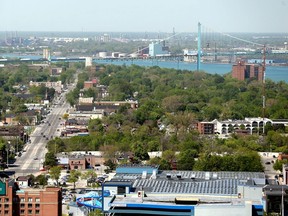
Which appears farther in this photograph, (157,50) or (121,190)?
(157,50)

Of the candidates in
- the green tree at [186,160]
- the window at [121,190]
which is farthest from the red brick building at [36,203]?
the green tree at [186,160]

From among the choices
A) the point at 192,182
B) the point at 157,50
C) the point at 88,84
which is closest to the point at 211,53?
the point at 157,50

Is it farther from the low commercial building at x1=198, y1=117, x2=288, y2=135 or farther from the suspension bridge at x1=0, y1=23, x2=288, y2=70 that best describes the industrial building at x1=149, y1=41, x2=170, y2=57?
the low commercial building at x1=198, y1=117, x2=288, y2=135

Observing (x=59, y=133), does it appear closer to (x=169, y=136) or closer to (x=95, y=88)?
(x=169, y=136)

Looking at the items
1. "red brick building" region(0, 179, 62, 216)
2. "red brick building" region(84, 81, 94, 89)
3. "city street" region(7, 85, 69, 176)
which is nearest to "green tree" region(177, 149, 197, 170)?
"city street" region(7, 85, 69, 176)

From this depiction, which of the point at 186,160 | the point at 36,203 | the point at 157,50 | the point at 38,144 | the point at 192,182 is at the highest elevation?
the point at 192,182

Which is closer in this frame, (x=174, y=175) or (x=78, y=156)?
(x=174, y=175)

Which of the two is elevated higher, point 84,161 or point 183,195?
point 183,195

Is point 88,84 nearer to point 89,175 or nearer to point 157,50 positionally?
point 89,175

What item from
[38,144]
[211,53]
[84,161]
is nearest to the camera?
[84,161]

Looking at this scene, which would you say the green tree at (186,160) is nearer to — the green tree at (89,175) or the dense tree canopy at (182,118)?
the dense tree canopy at (182,118)

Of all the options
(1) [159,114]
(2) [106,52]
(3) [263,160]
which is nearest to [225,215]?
(3) [263,160]
